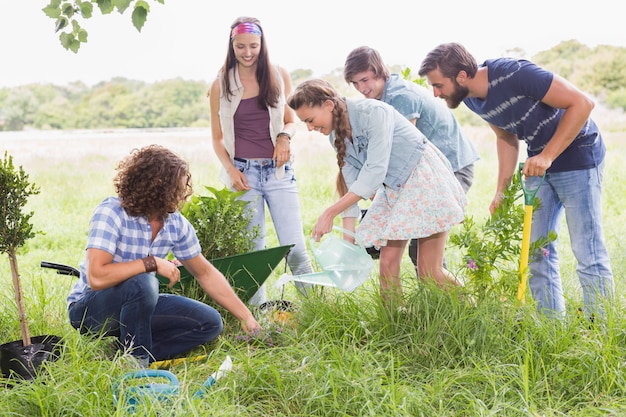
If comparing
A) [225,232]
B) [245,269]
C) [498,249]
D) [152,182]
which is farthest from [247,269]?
[498,249]

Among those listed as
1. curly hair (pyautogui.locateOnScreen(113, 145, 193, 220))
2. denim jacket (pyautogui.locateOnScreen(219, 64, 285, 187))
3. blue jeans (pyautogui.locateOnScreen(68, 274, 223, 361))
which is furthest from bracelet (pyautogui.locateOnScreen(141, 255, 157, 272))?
denim jacket (pyautogui.locateOnScreen(219, 64, 285, 187))

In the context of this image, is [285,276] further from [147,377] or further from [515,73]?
[515,73]

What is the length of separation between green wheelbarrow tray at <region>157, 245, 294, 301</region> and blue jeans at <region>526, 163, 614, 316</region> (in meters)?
1.23

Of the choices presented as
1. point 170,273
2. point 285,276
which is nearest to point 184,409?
point 170,273

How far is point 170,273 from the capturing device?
283cm

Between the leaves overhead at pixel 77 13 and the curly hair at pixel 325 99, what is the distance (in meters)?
0.69

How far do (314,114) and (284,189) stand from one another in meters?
0.76

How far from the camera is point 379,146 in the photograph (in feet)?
9.79

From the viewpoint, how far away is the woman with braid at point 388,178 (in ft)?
9.78

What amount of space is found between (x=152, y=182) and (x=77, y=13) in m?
0.87

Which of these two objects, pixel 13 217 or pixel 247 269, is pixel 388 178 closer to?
pixel 247 269

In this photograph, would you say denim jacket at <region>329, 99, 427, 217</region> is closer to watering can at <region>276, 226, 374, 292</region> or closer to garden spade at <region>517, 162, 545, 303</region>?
watering can at <region>276, 226, 374, 292</region>

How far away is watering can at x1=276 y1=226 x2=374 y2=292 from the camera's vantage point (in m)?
3.18

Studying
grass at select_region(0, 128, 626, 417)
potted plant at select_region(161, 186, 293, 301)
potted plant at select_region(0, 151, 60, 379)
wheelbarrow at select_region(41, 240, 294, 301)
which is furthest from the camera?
potted plant at select_region(161, 186, 293, 301)
